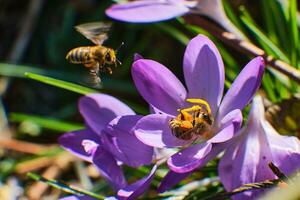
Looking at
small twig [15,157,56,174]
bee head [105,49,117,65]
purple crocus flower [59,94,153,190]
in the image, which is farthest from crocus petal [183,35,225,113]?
small twig [15,157,56,174]

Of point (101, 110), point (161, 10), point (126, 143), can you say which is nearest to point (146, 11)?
point (161, 10)

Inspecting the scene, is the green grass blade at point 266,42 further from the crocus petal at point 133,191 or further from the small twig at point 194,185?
the crocus petal at point 133,191

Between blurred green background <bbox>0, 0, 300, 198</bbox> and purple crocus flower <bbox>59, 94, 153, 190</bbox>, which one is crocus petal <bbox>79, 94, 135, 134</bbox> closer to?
purple crocus flower <bbox>59, 94, 153, 190</bbox>

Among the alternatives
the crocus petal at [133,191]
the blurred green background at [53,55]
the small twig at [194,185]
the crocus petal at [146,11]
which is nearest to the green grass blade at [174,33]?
the blurred green background at [53,55]

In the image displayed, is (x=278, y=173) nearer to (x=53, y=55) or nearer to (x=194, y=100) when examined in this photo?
(x=194, y=100)

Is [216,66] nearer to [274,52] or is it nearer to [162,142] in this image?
[162,142]

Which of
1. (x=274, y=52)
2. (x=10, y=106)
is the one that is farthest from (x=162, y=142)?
(x=10, y=106)
